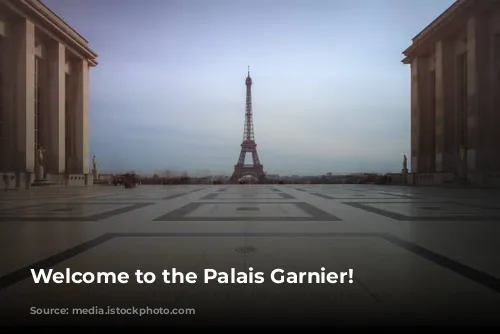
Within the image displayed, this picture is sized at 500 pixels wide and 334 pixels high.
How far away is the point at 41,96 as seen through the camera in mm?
35438

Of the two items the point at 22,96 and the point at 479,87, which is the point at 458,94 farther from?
the point at 22,96

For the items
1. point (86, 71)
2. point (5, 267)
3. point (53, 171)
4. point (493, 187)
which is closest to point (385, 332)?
point (5, 267)

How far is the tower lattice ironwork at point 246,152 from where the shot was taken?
220 ft

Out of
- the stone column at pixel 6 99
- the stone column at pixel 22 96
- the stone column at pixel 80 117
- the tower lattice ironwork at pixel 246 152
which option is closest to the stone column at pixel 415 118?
the tower lattice ironwork at pixel 246 152

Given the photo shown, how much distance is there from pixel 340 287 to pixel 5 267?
393 centimetres

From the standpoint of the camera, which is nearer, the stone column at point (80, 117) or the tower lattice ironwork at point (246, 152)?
the stone column at point (80, 117)

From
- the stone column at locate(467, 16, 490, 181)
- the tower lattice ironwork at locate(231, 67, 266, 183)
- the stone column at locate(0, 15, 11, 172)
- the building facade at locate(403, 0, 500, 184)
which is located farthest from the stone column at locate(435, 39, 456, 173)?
the stone column at locate(0, 15, 11, 172)

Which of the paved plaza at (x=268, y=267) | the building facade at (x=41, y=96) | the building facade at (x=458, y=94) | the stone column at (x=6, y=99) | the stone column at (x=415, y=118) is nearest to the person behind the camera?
the paved plaza at (x=268, y=267)

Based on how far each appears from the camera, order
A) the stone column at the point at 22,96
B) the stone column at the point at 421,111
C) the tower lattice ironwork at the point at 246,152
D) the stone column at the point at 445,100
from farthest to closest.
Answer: the tower lattice ironwork at the point at 246,152, the stone column at the point at 421,111, the stone column at the point at 445,100, the stone column at the point at 22,96

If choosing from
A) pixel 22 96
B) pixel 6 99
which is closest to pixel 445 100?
pixel 22 96

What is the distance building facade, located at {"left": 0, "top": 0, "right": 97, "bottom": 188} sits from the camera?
2898cm

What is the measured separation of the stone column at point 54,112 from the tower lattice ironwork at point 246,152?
3462 centimetres

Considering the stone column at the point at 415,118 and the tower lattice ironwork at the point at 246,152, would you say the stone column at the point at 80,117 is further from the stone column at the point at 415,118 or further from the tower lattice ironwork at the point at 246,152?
the stone column at the point at 415,118

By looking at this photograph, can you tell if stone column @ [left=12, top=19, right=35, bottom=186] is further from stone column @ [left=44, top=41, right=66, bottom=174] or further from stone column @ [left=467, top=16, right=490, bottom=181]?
stone column @ [left=467, top=16, right=490, bottom=181]
